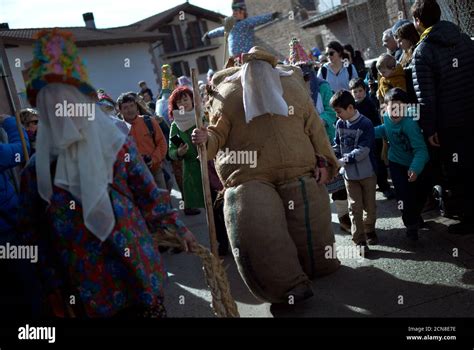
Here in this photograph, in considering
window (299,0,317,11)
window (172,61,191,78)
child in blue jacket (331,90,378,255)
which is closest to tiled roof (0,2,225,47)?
window (172,61,191,78)

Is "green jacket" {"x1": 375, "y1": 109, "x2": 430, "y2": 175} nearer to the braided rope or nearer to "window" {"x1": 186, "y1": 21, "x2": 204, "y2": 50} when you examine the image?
the braided rope

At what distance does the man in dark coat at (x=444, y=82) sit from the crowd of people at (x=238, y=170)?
0.01 m

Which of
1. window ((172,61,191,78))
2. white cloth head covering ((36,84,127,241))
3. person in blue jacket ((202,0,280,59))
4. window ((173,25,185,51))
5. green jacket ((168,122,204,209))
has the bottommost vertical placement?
green jacket ((168,122,204,209))

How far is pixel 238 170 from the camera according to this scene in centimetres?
449

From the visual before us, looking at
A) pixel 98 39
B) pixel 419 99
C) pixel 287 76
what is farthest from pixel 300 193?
pixel 98 39

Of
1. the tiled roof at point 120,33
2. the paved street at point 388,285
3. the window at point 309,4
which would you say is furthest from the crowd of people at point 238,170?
the window at point 309,4

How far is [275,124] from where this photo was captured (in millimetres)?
4461

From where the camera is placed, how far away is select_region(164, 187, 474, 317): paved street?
4020 mm

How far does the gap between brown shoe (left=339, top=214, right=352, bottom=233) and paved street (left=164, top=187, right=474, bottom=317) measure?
105 mm

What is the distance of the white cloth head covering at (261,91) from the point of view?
14.3 ft

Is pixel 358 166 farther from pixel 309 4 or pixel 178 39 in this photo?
pixel 178 39

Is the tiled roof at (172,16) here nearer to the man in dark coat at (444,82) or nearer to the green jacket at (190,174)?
the green jacket at (190,174)

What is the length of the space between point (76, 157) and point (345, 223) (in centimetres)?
369

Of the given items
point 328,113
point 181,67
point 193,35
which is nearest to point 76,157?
point 328,113
